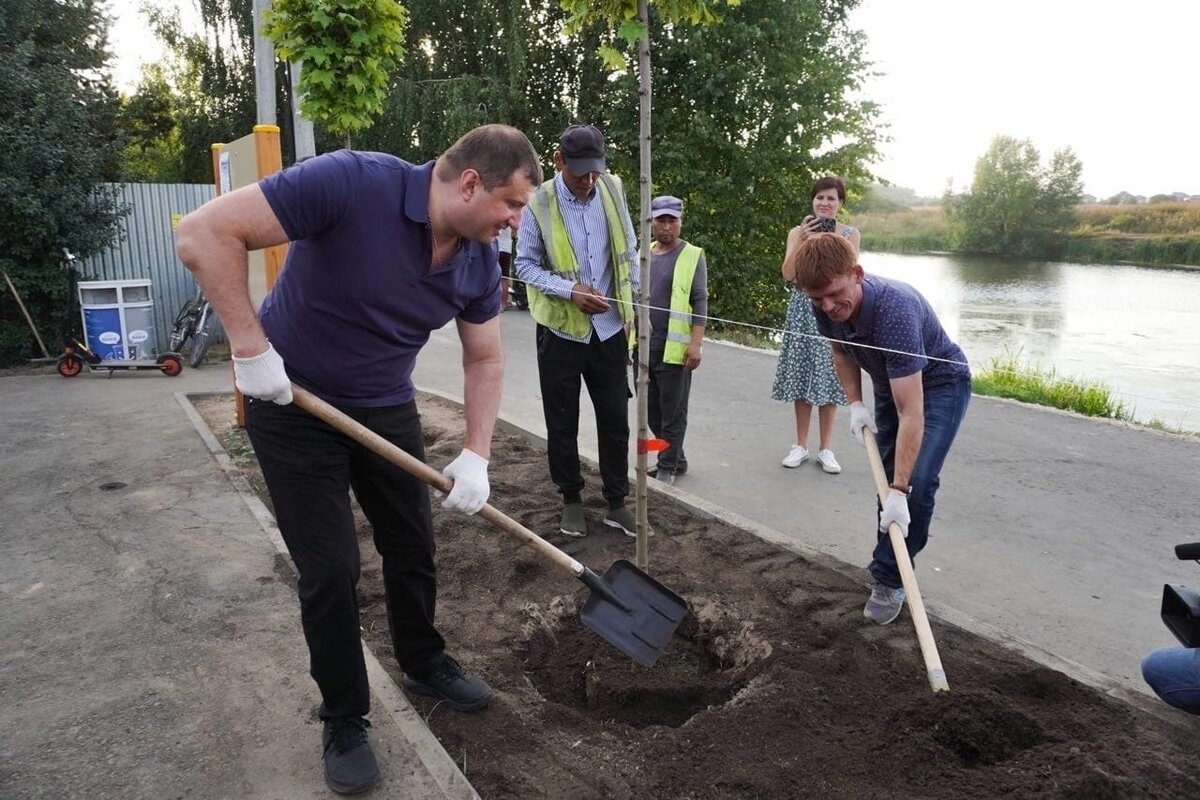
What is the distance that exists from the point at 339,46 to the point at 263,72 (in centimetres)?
157

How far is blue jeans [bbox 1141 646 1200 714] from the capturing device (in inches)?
108

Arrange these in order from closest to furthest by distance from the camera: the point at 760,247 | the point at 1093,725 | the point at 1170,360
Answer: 1. the point at 1093,725
2. the point at 1170,360
3. the point at 760,247

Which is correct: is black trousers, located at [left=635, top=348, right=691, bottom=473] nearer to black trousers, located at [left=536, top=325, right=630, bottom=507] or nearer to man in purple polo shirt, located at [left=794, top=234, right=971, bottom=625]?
black trousers, located at [left=536, top=325, right=630, bottom=507]

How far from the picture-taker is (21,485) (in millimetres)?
5387

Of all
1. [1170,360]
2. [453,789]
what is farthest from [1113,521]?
[1170,360]

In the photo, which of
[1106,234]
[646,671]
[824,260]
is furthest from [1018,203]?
[646,671]

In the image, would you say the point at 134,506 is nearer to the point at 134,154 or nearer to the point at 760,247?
the point at 760,247

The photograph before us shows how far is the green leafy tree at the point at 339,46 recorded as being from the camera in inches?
255

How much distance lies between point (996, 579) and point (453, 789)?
300 centimetres

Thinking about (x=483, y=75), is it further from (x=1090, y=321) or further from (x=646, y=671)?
(x=646, y=671)

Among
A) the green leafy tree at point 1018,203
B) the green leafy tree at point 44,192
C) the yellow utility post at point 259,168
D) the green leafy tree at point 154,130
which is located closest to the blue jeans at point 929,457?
the yellow utility post at point 259,168

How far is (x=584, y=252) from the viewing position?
4.30 meters

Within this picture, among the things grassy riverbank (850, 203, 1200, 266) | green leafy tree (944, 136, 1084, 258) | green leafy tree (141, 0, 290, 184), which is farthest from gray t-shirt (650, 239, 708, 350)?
green leafy tree (944, 136, 1084, 258)

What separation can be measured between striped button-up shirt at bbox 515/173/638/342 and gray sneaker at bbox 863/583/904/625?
1.83m
